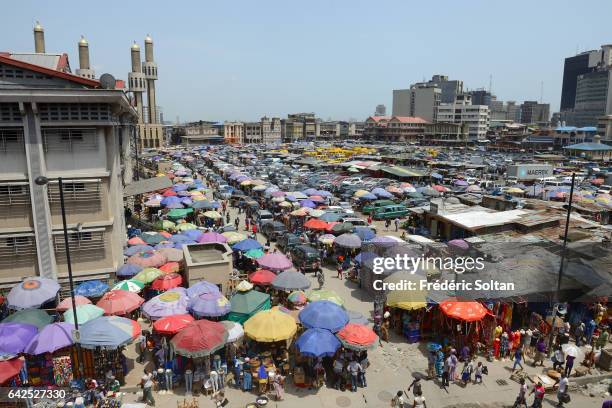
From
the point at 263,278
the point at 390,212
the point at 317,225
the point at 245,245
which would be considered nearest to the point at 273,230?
the point at 317,225

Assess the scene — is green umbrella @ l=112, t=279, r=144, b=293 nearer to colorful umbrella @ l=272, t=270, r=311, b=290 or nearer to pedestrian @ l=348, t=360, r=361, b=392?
colorful umbrella @ l=272, t=270, r=311, b=290

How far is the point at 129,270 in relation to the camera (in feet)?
54.6

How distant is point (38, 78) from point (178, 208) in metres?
14.7

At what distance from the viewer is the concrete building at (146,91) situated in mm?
80438

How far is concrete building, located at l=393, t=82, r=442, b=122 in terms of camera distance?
163750mm

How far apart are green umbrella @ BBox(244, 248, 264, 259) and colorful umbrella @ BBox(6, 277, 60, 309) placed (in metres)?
8.00

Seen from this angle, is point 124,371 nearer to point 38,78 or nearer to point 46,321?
point 46,321

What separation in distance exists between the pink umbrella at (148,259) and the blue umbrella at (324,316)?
303 inches

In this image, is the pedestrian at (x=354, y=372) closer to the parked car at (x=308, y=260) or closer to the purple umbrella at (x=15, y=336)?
the purple umbrella at (x=15, y=336)

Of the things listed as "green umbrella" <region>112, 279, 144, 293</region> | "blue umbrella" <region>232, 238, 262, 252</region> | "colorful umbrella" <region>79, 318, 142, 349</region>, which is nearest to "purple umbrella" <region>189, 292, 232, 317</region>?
"colorful umbrella" <region>79, 318, 142, 349</region>

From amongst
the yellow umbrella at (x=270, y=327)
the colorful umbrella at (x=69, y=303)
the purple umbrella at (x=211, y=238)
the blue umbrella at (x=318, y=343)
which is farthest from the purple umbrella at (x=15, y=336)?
the purple umbrella at (x=211, y=238)

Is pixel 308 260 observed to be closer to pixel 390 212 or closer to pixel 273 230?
pixel 273 230

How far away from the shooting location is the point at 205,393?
1140 centimetres

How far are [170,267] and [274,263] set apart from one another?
4290mm
